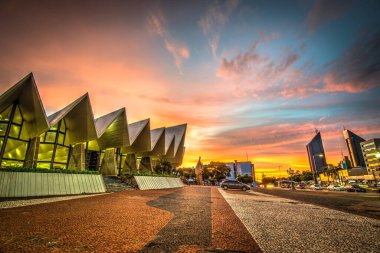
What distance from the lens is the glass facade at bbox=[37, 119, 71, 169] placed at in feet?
79.9

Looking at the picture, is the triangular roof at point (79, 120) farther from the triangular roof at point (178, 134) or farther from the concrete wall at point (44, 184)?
the triangular roof at point (178, 134)

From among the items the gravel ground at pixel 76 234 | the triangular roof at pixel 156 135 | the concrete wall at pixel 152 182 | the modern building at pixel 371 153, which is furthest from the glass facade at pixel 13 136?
the modern building at pixel 371 153

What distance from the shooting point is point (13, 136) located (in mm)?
22031

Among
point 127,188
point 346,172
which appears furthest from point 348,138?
point 127,188

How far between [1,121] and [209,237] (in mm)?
28118

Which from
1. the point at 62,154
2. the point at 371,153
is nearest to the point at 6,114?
the point at 62,154

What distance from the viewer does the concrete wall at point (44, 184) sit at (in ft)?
38.9

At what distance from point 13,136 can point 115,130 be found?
12255mm

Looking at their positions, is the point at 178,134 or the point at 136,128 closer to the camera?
the point at 136,128

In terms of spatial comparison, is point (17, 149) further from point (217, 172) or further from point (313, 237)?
point (217, 172)

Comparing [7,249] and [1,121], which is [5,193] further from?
[1,121]

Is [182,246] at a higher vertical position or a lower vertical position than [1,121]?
lower

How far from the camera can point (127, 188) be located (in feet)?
71.4

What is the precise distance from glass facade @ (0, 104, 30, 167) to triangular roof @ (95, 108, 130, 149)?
876 cm
